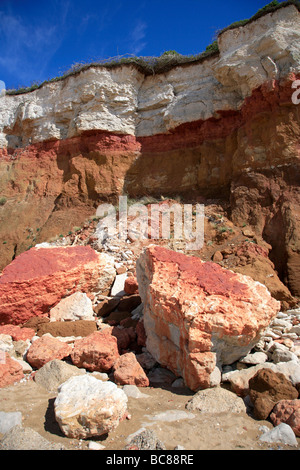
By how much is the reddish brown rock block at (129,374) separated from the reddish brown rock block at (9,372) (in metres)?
1.22

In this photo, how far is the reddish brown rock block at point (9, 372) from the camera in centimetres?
363

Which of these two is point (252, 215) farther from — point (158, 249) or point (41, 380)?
point (41, 380)

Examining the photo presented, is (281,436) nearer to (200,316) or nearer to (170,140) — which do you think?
(200,316)

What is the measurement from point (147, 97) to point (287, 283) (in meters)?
8.83

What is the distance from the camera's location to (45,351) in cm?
420

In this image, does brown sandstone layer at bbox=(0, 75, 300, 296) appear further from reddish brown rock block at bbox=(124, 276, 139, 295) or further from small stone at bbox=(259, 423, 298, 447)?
small stone at bbox=(259, 423, 298, 447)

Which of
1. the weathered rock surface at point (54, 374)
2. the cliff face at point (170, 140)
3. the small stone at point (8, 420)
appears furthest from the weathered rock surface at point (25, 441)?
the cliff face at point (170, 140)

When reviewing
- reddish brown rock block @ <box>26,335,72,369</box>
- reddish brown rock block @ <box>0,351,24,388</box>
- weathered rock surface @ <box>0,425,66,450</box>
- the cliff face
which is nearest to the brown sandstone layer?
the cliff face

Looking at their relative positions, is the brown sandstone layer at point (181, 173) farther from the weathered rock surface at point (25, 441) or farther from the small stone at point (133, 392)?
the weathered rock surface at point (25, 441)

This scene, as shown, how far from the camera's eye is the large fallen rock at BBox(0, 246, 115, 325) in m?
5.16

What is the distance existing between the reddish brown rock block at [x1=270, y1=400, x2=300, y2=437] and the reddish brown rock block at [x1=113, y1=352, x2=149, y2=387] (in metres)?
1.45

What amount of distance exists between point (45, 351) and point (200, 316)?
2.25 meters

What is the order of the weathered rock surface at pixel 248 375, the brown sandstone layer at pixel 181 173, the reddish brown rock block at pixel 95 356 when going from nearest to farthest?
the weathered rock surface at pixel 248 375, the reddish brown rock block at pixel 95 356, the brown sandstone layer at pixel 181 173
